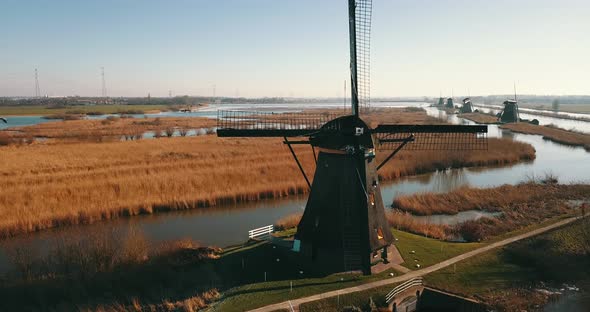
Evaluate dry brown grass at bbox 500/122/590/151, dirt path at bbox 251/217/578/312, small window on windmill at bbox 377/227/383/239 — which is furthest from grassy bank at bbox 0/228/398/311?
dry brown grass at bbox 500/122/590/151

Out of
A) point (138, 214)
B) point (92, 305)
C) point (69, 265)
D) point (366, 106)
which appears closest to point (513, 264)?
point (366, 106)

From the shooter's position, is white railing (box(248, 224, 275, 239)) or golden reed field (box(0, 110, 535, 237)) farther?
golden reed field (box(0, 110, 535, 237))

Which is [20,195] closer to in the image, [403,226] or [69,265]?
[69,265]

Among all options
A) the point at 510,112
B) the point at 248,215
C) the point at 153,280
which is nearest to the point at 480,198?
the point at 248,215

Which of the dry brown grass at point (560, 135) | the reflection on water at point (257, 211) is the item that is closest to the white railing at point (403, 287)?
the reflection on water at point (257, 211)

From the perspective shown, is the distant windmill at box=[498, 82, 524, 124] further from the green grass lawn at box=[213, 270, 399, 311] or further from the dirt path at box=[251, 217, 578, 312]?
the green grass lawn at box=[213, 270, 399, 311]

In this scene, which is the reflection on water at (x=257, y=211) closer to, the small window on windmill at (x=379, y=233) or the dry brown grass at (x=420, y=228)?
the dry brown grass at (x=420, y=228)
